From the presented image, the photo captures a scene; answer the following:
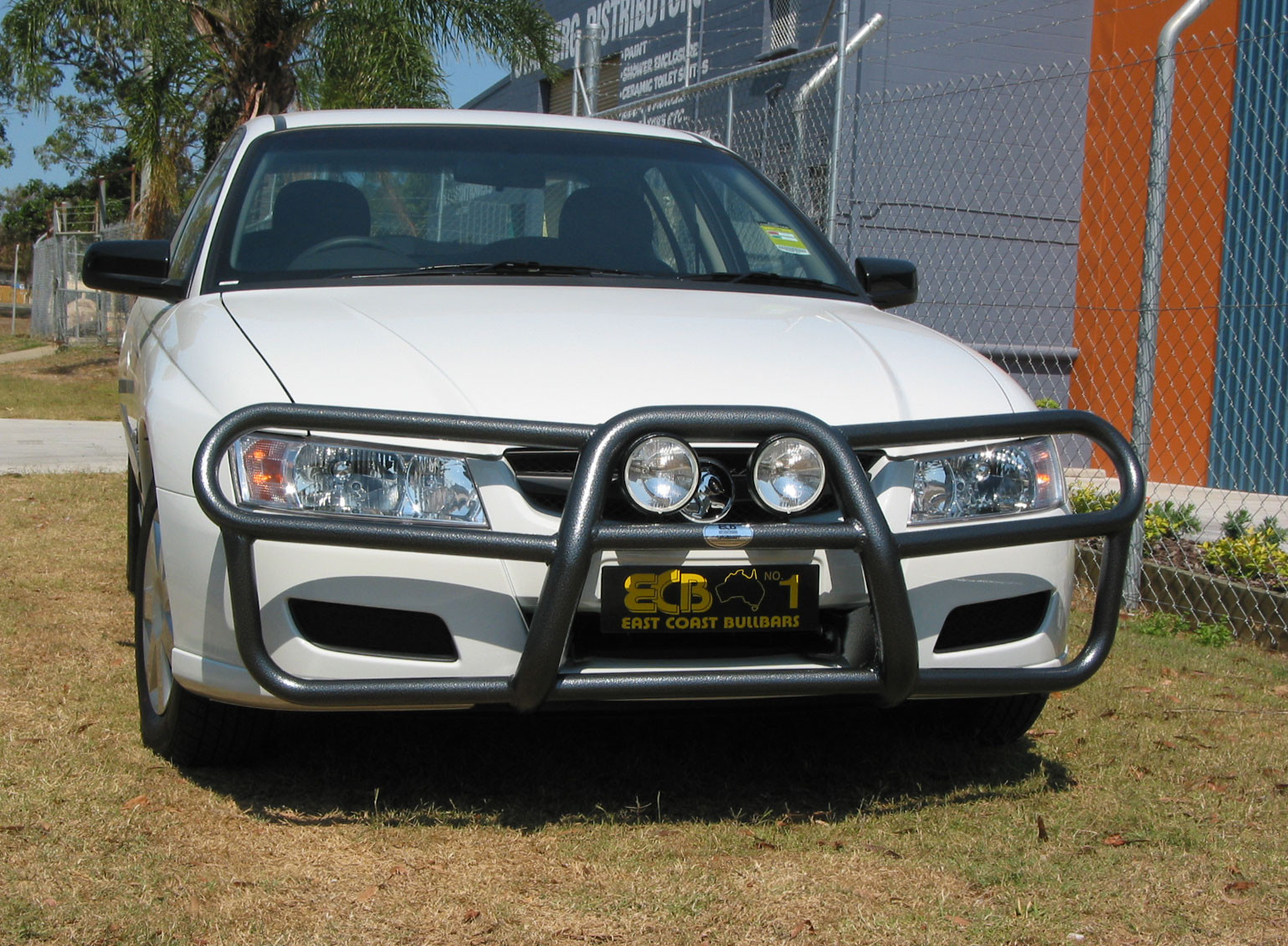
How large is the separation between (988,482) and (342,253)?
6.08ft

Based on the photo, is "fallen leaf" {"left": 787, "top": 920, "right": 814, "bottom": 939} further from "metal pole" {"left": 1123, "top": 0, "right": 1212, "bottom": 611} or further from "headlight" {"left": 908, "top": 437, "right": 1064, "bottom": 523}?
"metal pole" {"left": 1123, "top": 0, "right": 1212, "bottom": 611}

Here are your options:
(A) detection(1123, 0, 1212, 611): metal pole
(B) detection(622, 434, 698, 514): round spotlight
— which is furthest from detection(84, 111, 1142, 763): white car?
(A) detection(1123, 0, 1212, 611): metal pole

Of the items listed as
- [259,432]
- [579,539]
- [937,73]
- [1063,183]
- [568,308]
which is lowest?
[579,539]

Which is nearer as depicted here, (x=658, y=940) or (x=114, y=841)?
(x=658, y=940)

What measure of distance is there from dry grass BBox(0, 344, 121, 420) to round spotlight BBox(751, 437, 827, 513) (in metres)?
9.61

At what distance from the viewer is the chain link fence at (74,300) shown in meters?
23.3

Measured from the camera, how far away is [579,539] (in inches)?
101

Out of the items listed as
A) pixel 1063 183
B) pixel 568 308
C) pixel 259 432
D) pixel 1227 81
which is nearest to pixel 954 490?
pixel 568 308

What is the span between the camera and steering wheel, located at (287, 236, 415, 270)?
376 cm

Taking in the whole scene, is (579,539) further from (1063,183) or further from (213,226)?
(1063,183)

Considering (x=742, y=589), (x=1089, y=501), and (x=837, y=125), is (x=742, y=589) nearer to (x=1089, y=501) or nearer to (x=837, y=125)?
(x=1089, y=501)

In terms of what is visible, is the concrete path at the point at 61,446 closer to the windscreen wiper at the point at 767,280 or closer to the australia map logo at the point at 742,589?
the windscreen wiper at the point at 767,280

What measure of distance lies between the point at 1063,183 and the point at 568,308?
9.45 m

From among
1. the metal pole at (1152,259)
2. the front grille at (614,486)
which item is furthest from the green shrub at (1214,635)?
the front grille at (614,486)
